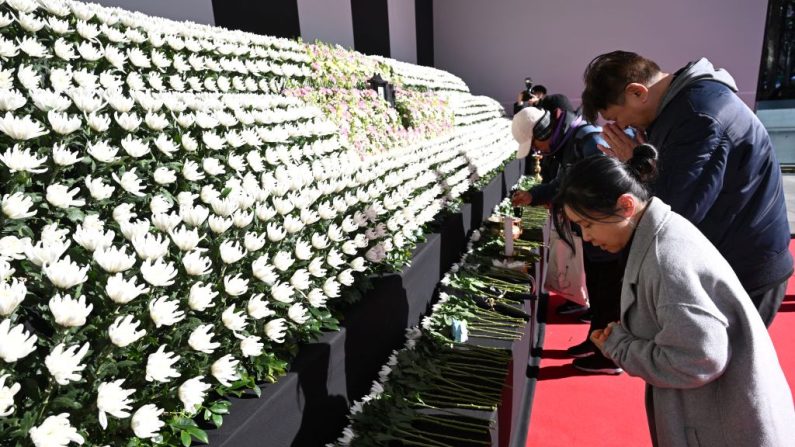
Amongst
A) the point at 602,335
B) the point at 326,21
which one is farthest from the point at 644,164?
the point at 326,21

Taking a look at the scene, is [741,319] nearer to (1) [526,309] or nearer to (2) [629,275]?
(2) [629,275]

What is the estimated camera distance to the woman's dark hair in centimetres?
123

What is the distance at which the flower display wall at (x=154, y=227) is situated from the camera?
2.68 feet

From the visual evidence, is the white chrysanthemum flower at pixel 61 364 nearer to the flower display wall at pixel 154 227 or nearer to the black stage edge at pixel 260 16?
the flower display wall at pixel 154 227

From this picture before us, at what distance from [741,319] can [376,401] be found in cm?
99

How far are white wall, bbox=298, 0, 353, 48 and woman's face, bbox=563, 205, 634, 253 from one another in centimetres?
595

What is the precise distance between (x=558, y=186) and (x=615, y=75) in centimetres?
109

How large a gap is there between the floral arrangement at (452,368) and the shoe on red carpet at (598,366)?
527 millimetres

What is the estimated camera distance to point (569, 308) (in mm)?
3475

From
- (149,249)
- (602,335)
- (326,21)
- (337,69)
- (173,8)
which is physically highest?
(326,21)

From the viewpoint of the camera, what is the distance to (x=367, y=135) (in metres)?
3.66

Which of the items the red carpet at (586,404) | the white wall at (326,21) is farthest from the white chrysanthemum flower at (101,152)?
the white wall at (326,21)

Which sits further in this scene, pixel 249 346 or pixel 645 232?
pixel 645 232

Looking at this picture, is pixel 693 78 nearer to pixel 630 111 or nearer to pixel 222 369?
pixel 630 111
